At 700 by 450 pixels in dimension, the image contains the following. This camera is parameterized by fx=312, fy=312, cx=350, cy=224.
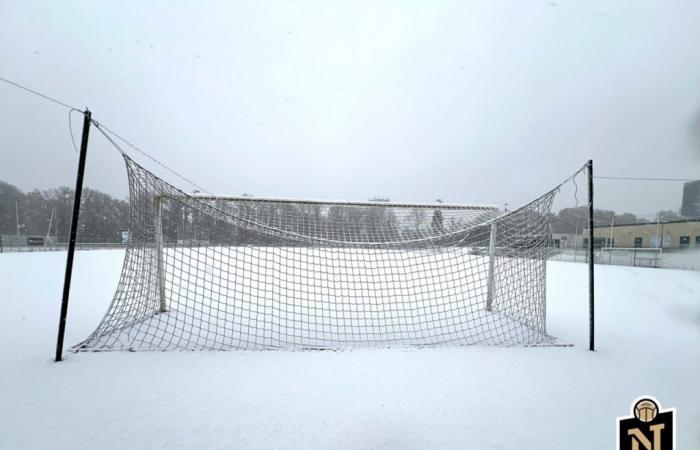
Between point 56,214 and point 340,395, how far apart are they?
36.7m

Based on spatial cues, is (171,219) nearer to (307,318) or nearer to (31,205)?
(307,318)

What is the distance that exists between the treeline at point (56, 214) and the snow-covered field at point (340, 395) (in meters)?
23.7

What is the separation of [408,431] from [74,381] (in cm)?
192

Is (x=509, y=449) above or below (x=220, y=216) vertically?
below

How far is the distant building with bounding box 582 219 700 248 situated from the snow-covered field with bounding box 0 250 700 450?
Answer: 14.2 m

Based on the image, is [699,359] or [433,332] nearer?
[699,359]

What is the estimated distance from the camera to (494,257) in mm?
3906

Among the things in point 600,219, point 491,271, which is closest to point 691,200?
point 600,219

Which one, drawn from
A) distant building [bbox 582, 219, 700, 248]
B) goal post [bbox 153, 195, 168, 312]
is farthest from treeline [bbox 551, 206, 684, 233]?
goal post [bbox 153, 195, 168, 312]

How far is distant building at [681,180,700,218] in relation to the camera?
14.7 metres

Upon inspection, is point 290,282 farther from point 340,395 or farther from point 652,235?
point 652,235

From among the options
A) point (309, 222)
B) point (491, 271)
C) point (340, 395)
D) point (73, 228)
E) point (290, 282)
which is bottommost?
point (340, 395)

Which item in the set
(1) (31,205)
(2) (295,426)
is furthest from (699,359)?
(1) (31,205)

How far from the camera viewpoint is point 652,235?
18922mm
